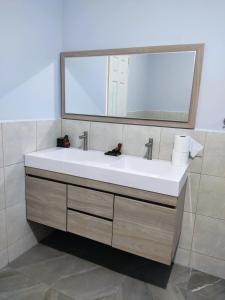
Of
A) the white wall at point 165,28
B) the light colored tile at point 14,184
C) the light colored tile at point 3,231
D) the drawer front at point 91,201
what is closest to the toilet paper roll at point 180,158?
the white wall at point 165,28

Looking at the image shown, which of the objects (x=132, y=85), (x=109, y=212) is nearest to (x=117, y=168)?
(x=109, y=212)

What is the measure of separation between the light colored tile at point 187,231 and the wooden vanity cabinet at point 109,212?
0.75 feet

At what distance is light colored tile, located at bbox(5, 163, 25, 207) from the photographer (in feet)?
5.70

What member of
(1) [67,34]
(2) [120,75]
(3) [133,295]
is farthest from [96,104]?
(3) [133,295]

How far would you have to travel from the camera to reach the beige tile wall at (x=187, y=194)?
5.54ft

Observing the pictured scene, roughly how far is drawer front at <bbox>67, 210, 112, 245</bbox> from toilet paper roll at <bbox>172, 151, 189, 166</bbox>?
0.66 m

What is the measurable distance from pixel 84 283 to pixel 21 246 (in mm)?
641

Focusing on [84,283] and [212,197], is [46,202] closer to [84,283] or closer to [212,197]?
[84,283]

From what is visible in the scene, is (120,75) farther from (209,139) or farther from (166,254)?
(166,254)

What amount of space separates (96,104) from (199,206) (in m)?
1.21

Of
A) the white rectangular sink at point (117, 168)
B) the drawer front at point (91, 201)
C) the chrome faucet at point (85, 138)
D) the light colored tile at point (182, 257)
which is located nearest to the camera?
the white rectangular sink at point (117, 168)

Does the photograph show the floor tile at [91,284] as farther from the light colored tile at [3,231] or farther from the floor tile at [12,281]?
the light colored tile at [3,231]

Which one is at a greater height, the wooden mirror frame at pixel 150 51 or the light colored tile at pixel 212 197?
the wooden mirror frame at pixel 150 51

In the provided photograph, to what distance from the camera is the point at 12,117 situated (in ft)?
5.66
